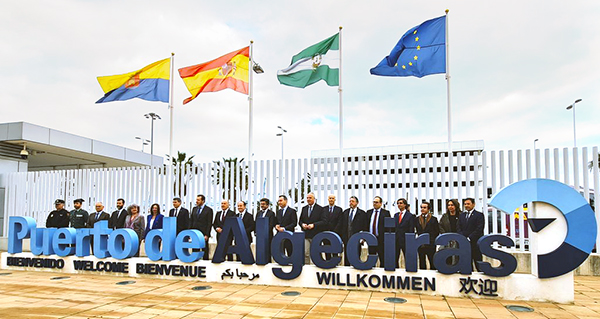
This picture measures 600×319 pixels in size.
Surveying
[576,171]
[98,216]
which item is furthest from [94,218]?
[576,171]

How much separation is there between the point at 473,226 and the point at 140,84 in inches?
360

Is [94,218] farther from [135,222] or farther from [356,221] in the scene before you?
[356,221]

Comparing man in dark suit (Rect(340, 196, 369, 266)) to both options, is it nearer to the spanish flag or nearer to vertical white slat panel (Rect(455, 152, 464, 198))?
vertical white slat panel (Rect(455, 152, 464, 198))

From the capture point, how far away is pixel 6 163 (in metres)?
14.9

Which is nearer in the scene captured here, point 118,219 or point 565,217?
point 565,217

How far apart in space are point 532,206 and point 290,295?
150 inches

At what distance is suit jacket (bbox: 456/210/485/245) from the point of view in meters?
7.47

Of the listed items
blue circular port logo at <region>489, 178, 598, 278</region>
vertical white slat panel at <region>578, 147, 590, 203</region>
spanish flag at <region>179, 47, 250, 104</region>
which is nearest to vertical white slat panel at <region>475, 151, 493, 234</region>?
vertical white slat panel at <region>578, 147, 590, 203</region>

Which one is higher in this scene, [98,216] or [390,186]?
[390,186]

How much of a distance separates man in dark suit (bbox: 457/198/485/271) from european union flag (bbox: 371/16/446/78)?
3556 mm

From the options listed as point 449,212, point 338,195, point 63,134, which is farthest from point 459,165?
point 63,134

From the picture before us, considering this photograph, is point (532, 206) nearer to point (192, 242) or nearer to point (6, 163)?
point (192, 242)

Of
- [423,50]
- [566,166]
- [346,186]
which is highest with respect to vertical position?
[423,50]

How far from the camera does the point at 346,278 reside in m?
7.11
